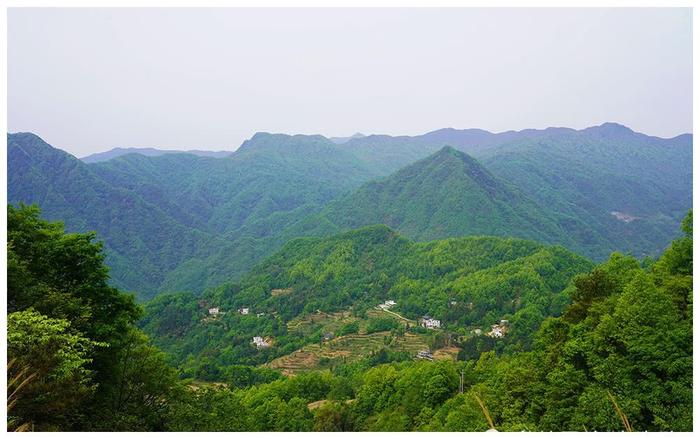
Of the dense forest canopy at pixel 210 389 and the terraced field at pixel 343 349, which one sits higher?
the dense forest canopy at pixel 210 389

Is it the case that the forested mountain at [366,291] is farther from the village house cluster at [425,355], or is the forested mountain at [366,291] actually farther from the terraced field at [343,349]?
the village house cluster at [425,355]

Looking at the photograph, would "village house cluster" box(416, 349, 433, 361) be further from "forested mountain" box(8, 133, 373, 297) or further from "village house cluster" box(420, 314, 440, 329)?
"forested mountain" box(8, 133, 373, 297)

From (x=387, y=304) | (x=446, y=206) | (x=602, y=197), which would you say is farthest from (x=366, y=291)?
(x=602, y=197)

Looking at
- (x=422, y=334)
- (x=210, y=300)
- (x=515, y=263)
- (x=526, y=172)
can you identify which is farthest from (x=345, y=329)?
(x=526, y=172)

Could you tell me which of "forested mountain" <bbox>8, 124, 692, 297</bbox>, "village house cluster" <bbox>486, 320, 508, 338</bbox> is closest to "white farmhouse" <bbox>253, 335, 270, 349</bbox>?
"village house cluster" <bbox>486, 320, 508, 338</bbox>

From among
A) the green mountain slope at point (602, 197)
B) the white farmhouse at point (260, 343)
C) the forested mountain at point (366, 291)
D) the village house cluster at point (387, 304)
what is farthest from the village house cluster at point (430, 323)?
the green mountain slope at point (602, 197)

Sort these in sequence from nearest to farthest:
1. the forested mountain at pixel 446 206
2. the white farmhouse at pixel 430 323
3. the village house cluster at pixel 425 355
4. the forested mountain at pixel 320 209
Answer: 1. the village house cluster at pixel 425 355
2. the white farmhouse at pixel 430 323
3. the forested mountain at pixel 446 206
4. the forested mountain at pixel 320 209

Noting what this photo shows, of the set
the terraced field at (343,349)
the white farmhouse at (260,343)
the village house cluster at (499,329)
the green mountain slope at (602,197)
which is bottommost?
the white farmhouse at (260,343)
